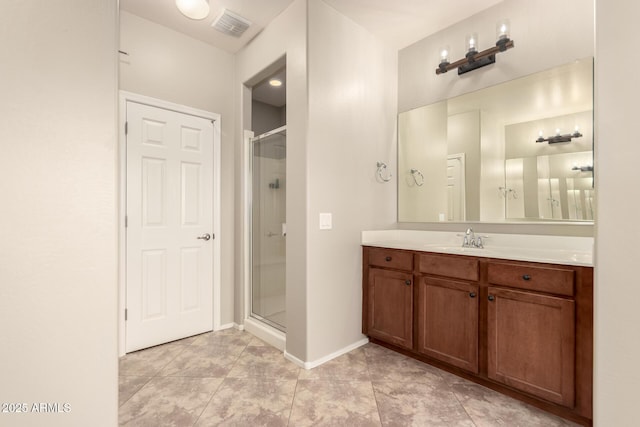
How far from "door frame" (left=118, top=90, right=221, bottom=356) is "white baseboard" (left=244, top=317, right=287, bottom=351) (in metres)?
0.34

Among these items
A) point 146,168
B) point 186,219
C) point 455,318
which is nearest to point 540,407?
point 455,318

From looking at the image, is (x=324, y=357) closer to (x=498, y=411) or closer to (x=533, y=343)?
(x=498, y=411)

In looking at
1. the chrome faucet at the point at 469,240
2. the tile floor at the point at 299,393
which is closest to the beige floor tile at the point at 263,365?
the tile floor at the point at 299,393

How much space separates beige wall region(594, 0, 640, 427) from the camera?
33.6 inches

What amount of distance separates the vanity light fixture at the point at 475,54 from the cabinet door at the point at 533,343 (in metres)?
1.82

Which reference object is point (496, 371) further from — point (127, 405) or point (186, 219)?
point (186, 219)

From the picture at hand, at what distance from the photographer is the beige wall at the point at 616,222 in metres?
0.85

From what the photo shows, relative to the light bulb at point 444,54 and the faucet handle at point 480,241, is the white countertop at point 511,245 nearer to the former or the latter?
the faucet handle at point 480,241

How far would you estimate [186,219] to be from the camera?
275 centimetres

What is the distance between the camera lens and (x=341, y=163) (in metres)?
2.44

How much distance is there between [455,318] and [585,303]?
721 millimetres

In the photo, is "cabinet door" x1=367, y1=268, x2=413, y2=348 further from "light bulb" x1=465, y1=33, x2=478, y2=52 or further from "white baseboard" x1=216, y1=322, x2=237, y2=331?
"light bulb" x1=465, y1=33, x2=478, y2=52

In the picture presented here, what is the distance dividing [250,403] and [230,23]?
3.04 m

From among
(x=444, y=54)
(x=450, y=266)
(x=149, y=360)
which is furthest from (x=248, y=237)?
(x=444, y=54)
